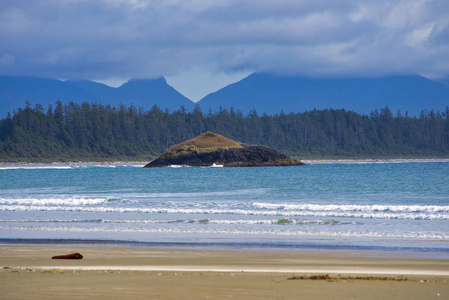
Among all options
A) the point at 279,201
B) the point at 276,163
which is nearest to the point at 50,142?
the point at 276,163

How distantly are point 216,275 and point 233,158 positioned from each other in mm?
112843

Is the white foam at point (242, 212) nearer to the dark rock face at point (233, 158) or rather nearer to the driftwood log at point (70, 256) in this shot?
the driftwood log at point (70, 256)

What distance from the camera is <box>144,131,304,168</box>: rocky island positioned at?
125 metres

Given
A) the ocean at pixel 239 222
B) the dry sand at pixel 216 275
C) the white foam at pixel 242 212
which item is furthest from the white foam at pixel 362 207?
the dry sand at pixel 216 275

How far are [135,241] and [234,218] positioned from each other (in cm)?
723

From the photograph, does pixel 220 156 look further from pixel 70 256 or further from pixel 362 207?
pixel 70 256

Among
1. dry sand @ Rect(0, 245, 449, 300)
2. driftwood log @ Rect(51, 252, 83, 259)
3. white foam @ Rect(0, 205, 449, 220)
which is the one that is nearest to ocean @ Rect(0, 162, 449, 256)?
white foam @ Rect(0, 205, 449, 220)

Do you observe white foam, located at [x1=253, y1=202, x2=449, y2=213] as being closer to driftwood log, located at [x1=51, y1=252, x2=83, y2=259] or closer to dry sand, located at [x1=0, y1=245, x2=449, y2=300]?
dry sand, located at [x1=0, y1=245, x2=449, y2=300]

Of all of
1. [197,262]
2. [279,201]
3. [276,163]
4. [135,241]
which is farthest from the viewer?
[276,163]

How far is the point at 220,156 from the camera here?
12588 cm

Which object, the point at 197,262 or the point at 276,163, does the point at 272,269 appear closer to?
the point at 197,262

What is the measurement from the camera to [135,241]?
62.6 feet

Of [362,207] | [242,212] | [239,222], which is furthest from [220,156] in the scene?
[239,222]

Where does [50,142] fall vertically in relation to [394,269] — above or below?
above
